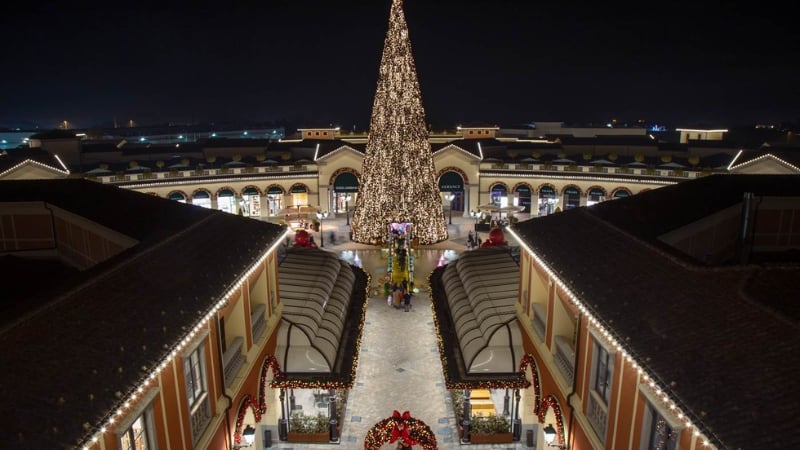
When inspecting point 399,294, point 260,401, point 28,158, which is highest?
point 28,158

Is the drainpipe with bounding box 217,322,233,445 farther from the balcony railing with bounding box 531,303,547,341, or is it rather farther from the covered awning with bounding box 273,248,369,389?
the balcony railing with bounding box 531,303,547,341

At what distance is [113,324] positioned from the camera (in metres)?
9.41

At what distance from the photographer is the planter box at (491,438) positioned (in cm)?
1802

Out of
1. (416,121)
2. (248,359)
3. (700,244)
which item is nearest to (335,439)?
(248,359)

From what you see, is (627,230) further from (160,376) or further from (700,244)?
(160,376)

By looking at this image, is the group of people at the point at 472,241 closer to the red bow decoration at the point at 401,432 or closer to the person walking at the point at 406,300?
the person walking at the point at 406,300

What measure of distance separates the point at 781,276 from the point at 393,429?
851cm

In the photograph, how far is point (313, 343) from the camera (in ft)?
59.3

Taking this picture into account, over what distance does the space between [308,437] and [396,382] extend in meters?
4.40

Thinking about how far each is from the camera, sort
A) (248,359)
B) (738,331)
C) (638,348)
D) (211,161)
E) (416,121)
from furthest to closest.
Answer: (211,161) < (416,121) < (248,359) < (638,348) < (738,331)

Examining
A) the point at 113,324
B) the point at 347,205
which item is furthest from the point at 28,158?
the point at 113,324

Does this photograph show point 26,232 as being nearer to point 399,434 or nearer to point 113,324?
point 113,324

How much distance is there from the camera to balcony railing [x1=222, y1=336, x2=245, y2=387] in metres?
14.2

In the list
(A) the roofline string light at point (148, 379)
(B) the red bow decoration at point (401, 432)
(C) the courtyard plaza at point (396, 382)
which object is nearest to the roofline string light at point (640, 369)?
(B) the red bow decoration at point (401, 432)
